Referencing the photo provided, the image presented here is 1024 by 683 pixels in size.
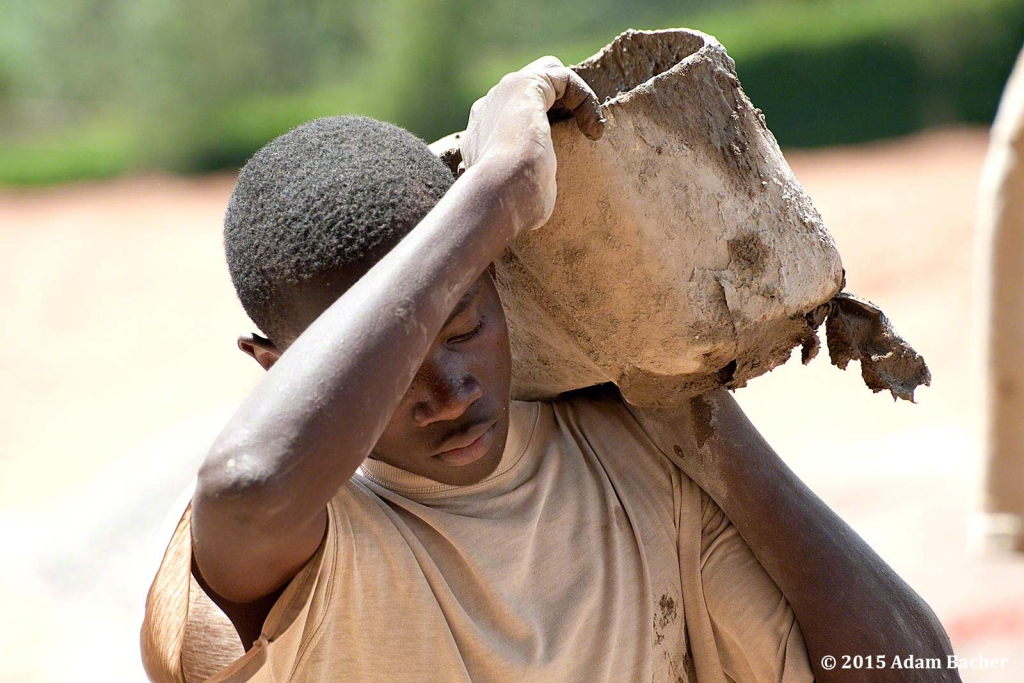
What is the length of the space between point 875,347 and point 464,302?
2.00 ft

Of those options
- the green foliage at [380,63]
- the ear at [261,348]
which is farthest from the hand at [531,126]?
the green foliage at [380,63]

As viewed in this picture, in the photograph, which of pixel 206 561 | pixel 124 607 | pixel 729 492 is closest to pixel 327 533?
pixel 206 561

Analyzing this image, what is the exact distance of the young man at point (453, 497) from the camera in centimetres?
119

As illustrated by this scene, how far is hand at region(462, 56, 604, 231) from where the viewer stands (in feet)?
4.34

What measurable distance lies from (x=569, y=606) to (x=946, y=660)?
540mm

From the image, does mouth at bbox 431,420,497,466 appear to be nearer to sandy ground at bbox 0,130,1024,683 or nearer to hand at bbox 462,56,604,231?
hand at bbox 462,56,604,231

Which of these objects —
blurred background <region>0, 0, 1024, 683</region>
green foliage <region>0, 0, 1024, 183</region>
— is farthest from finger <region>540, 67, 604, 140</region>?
green foliage <region>0, 0, 1024, 183</region>

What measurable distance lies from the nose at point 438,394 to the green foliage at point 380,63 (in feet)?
53.1

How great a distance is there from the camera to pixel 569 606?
1.48 meters

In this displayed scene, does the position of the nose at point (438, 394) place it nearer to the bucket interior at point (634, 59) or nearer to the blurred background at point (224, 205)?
the bucket interior at point (634, 59)

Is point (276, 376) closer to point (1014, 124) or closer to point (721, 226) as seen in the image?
point (721, 226)

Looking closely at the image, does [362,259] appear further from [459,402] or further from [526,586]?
[526,586]

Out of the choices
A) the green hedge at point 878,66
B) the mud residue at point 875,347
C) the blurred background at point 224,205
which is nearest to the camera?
the mud residue at point 875,347

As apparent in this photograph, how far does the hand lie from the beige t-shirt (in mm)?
395
